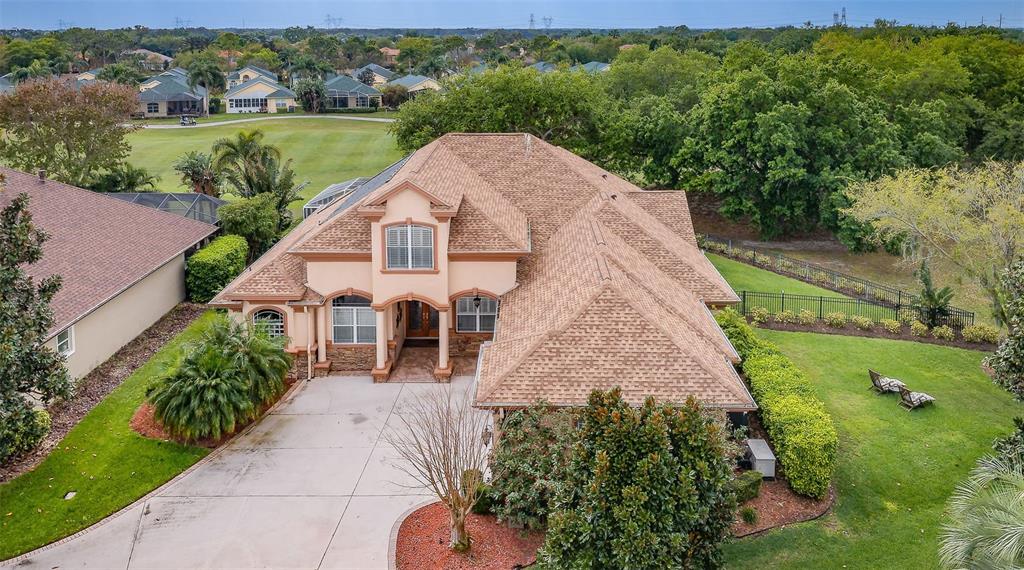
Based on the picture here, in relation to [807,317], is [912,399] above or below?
below

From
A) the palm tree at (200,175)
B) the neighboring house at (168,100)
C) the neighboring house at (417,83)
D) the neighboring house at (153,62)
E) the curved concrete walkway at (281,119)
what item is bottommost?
the palm tree at (200,175)

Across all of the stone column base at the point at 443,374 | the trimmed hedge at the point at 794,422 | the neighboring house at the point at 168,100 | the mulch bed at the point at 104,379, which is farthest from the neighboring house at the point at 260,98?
the trimmed hedge at the point at 794,422

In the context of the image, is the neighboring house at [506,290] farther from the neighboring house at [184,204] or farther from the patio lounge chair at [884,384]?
the neighboring house at [184,204]

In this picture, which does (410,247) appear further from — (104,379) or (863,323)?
(863,323)

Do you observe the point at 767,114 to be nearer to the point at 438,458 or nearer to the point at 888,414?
the point at 888,414

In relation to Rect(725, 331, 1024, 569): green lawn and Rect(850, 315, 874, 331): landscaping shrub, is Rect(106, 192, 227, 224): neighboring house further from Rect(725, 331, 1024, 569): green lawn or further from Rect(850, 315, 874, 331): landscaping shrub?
Rect(850, 315, 874, 331): landscaping shrub

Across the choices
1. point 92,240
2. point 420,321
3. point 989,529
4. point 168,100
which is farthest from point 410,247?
point 168,100
